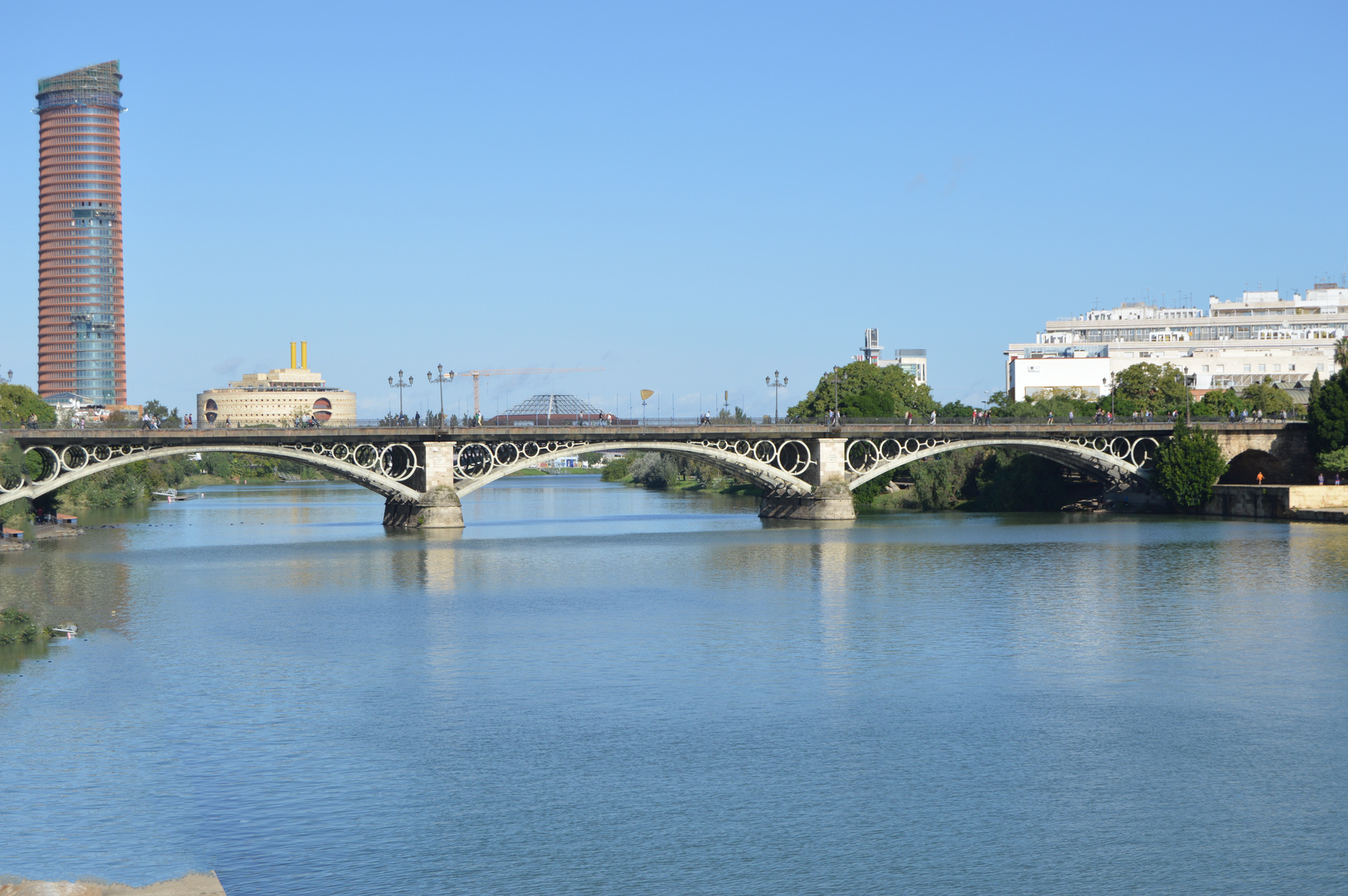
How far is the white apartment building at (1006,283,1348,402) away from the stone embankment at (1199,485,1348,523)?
64846mm

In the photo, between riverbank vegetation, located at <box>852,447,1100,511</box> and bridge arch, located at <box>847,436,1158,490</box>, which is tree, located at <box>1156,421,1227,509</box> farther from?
riverbank vegetation, located at <box>852,447,1100,511</box>

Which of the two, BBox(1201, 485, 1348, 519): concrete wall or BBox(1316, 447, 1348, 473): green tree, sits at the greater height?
BBox(1316, 447, 1348, 473): green tree

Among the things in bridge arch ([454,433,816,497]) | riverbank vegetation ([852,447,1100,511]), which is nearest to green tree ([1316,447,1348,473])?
riverbank vegetation ([852,447,1100,511])

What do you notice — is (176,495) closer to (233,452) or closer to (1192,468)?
(233,452)

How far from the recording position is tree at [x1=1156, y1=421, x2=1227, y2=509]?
307 ft

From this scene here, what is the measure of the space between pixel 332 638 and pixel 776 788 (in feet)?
70.1

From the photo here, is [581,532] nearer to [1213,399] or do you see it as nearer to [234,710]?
[234,710]

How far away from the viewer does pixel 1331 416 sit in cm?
9312

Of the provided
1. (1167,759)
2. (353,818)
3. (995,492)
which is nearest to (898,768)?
(1167,759)

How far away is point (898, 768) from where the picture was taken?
25375mm

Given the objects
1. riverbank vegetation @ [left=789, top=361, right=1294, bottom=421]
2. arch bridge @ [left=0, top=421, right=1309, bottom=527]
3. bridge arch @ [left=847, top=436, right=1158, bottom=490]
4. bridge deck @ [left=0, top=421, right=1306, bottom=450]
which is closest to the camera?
bridge deck @ [left=0, top=421, right=1306, bottom=450]

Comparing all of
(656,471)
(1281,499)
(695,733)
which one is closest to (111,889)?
(695,733)

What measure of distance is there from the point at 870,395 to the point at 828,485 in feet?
121

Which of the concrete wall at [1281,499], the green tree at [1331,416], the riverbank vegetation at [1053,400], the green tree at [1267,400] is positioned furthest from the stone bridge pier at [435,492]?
the green tree at [1267,400]
